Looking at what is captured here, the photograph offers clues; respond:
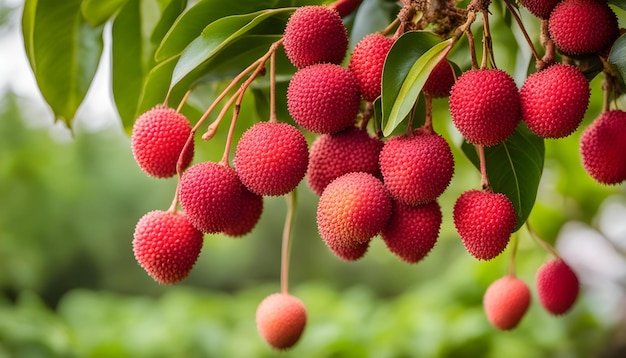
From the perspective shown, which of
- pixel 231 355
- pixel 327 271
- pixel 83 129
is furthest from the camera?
pixel 327 271

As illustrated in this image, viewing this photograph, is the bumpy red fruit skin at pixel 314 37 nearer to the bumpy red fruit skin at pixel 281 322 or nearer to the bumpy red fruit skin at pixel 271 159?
the bumpy red fruit skin at pixel 271 159

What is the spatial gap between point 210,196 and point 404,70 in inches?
7.3

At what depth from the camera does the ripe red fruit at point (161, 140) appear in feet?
2.04

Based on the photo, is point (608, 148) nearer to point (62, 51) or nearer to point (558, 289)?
point (558, 289)

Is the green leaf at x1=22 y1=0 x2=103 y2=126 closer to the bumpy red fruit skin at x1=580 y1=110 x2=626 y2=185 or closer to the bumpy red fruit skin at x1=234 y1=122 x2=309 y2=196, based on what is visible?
the bumpy red fruit skin at x1=234 y1=122 x2=309 y2=196

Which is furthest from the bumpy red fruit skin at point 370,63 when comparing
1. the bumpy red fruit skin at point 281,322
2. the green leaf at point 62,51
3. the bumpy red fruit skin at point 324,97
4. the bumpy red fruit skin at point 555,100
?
the green leaf at point 62,51

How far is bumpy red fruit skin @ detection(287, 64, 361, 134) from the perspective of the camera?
57 cm

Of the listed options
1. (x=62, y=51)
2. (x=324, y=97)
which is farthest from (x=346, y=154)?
(x=62, y=51)

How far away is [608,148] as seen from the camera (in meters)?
0.62

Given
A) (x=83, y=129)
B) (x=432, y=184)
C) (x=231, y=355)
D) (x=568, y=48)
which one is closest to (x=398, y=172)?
(x=432, y=184)

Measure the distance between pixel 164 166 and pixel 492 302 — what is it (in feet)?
1.35

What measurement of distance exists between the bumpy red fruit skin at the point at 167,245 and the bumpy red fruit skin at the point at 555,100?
0.99ft

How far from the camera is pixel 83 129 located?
4.39m

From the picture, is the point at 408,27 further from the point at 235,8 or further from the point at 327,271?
the point at 327,271
